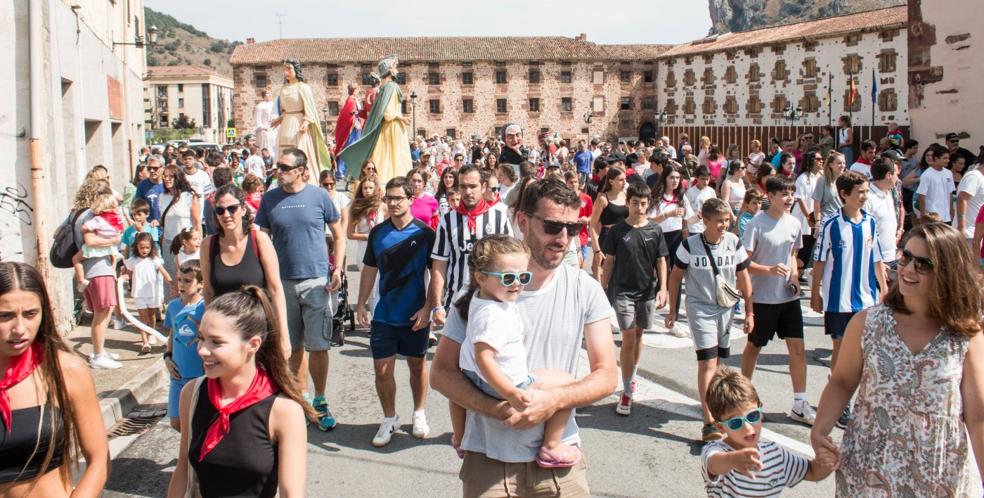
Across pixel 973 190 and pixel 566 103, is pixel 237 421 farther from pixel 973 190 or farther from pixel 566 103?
pixel 566 103

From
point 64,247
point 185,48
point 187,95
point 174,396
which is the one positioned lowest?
point 174,396

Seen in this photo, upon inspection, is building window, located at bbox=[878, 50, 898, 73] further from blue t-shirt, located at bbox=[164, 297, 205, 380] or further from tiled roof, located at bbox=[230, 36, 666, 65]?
blue t-shirt, located at bbox=[164, 297, 205, 380]

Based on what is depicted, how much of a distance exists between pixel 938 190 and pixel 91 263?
968cm

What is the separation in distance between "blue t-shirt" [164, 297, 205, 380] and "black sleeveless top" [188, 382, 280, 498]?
1.69 metres

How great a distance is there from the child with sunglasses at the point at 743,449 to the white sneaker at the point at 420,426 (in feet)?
9.79

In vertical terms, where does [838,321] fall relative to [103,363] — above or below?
above

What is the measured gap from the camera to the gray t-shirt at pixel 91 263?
7844 mm

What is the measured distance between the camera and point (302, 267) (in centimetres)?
605

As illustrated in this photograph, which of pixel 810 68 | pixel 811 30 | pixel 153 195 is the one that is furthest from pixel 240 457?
pixel 811 30

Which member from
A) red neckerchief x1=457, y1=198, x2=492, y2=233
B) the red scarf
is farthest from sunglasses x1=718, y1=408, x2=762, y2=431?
red neckerchief x1=457, y1=198, x2=492, y2=233

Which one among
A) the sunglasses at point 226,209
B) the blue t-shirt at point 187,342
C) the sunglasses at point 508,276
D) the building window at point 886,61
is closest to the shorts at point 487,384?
the sunglasses at point 508,276

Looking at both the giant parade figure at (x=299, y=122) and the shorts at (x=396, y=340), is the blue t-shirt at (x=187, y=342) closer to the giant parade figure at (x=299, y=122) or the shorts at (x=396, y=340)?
the shorts at (x=396, y=340)

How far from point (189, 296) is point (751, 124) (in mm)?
54266

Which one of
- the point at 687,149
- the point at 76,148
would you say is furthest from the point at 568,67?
the point at 76,148
